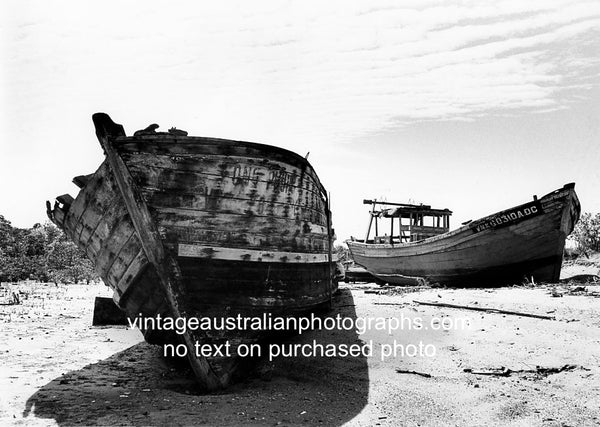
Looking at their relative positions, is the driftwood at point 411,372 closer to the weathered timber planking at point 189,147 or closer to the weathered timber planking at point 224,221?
the weathered timber planking at point 224,221

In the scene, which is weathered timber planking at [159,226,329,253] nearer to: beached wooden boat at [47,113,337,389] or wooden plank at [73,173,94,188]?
beached wooden boat at [47,113,337,389]

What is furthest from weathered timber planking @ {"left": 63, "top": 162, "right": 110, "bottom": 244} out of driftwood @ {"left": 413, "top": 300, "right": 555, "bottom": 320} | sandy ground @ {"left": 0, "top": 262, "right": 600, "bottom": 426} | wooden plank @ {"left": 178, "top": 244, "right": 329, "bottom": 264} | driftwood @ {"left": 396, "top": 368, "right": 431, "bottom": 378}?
driftwood @ {"left": 413, "top": 300, "right": 555, "bottom": 320}

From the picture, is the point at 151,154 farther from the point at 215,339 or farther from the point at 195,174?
the point at 215,339

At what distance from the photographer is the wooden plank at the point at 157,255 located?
5.19m

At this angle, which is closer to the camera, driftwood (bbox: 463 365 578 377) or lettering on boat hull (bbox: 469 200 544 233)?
driftwood (bbox: 463 365 578 377)

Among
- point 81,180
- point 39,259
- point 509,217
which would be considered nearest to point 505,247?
point 509,217

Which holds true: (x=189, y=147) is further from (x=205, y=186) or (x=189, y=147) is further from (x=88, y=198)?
(x=88, y=198)

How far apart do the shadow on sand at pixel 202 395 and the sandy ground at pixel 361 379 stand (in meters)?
0.01

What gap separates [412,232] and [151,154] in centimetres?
1397

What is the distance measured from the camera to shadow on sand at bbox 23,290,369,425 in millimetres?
4398

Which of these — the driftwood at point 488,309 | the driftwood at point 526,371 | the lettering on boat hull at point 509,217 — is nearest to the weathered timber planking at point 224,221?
the driftwood at point 526,371

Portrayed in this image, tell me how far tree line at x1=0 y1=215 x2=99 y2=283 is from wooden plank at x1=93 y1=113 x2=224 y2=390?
13992 mm

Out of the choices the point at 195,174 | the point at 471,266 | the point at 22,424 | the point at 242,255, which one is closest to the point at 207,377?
the point at 242,255

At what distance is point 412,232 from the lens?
17875mm
